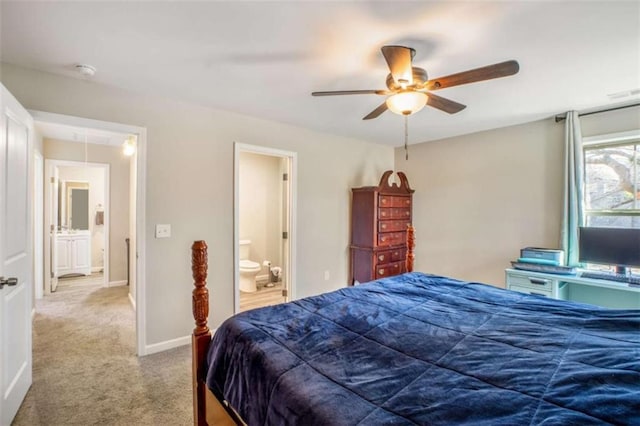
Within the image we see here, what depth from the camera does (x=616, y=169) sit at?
3143mm

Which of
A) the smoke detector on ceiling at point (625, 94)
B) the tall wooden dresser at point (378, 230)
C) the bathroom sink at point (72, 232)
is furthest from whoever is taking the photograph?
the bathroom sink at point (72, 232)

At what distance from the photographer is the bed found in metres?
0.94

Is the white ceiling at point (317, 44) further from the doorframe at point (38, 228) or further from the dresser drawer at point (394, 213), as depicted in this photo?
the doorframe at point (38, 228)

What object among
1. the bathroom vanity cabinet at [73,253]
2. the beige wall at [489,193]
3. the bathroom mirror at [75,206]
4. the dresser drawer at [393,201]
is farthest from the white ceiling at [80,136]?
the beige wall at [489,193]

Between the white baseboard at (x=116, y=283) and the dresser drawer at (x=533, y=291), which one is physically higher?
the dresser drawer at (x=533, y=291)

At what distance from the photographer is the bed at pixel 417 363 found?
3.08 feet

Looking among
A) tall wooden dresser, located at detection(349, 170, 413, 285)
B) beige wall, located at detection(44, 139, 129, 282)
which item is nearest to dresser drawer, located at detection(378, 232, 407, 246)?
tall wooden dresser, located at detection(349, 170, 413, 285)

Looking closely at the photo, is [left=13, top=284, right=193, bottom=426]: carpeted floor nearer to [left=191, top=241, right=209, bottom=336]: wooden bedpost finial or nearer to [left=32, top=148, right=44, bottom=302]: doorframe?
[left=191, top=241, right=209, bottom=336]: wooden bedpost finial

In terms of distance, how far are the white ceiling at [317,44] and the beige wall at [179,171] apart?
0.16 meters

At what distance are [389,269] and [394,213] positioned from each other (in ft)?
2.61

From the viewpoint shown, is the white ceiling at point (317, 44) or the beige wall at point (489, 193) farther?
the beige wall at point (489, 193)

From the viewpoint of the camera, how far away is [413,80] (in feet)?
6.72

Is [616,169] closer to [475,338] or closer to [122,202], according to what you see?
[475,338]

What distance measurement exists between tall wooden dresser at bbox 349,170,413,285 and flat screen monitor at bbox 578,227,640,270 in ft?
6.65
